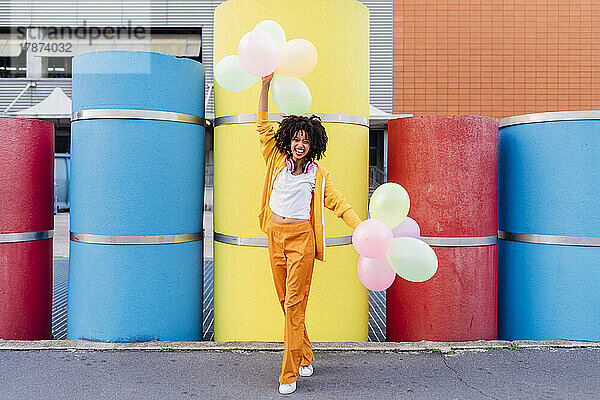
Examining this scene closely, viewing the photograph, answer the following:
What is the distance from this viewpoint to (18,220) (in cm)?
485

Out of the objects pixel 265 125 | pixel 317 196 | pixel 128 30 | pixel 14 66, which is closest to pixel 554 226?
pixel 317 196

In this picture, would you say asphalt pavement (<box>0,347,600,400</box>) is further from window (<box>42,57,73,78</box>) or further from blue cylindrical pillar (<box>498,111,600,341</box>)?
window (<box>42,57,73,78</box>)

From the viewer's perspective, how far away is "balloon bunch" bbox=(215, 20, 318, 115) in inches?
146

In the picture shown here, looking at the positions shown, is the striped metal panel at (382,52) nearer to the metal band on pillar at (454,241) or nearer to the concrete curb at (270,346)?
the metal band on pillar at (454,241)

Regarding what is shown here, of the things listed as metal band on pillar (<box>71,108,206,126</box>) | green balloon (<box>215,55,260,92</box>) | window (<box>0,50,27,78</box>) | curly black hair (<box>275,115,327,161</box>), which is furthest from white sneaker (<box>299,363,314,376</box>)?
window (<box>0,50,27,78</box>)

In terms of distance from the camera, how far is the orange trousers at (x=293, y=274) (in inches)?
146

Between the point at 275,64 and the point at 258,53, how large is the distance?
0.15 meters

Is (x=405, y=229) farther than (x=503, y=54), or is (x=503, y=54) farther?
(x=503, y=54)

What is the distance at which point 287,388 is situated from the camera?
361 centimetres

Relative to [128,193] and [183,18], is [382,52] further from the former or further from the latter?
[128,193]

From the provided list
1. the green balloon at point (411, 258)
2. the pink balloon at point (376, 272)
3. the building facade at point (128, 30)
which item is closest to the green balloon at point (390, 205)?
the green balloon at point (411, 258)

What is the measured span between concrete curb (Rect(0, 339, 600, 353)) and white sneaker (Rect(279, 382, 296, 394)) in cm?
73

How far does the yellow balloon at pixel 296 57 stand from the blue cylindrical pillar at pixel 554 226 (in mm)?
2178

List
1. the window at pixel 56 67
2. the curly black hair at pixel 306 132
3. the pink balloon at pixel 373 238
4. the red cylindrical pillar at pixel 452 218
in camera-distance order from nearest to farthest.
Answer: the pink balloon at pixel 373 238 → the curly black hair at pixel 306 132 → the red cylindrical pillar at pixel 452 218 → the window at pixel 56 67
